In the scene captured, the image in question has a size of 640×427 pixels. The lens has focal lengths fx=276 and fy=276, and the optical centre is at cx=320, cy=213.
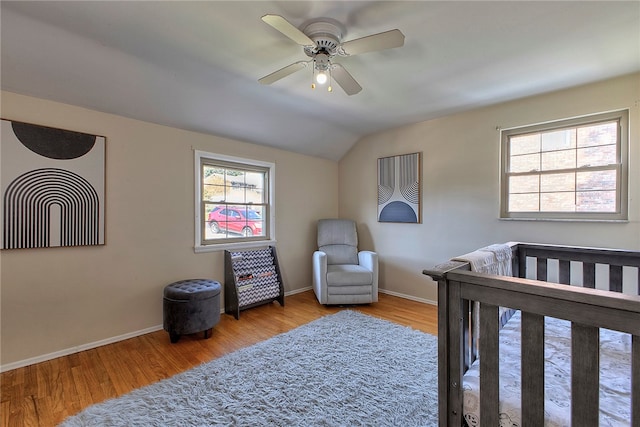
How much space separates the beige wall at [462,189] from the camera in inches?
98.4

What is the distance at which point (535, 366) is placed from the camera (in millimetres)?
964

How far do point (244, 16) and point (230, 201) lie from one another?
2.23 m

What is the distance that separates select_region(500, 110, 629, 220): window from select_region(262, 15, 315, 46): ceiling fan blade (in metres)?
2.60

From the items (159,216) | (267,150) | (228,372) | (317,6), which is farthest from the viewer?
(267,150)

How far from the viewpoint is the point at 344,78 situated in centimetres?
204

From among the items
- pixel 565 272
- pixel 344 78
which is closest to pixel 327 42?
pixel 344 78

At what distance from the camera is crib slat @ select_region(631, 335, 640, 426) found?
2.66 feet

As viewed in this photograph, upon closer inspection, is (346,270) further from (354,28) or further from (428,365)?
(354,28)

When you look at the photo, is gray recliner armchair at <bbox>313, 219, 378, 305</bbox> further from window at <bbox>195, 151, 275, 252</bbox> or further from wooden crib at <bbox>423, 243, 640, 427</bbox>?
wooden crib at <bbox>423, 243, 640, 427</bbox>

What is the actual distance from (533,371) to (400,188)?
3083mm

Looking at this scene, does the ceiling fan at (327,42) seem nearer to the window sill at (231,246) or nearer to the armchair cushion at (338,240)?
the window sill at (231,246)

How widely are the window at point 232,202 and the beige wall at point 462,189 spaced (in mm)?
1477

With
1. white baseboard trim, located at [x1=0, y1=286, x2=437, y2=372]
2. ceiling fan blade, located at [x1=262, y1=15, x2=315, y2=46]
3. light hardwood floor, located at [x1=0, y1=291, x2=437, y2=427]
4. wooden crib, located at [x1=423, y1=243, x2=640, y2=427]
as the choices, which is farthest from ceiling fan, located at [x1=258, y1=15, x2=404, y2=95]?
white baseboard trim, located at [x1=0, y1=286, x2=437, y2=372]

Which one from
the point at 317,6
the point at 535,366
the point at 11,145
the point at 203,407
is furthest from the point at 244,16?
the point at 203,407
